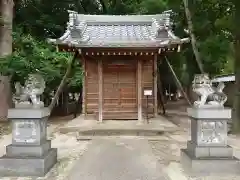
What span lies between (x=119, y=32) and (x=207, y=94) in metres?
8.81

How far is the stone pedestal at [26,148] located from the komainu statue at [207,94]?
327 cm

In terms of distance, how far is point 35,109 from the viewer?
6367 mm

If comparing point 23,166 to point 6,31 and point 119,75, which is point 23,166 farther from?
point 6,31

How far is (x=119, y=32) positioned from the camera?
14641mm

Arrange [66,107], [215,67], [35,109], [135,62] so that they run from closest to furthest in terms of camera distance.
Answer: [35,109], [135,62], [215,67], [66,107]

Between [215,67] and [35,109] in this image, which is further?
[215,67]

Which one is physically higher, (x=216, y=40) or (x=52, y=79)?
(x=216, y=40)

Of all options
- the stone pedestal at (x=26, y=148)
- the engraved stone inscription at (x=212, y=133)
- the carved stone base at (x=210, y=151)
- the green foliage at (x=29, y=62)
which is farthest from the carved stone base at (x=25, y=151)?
the green foliage at (x=29, y=62)

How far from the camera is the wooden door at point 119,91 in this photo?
13.9 meters

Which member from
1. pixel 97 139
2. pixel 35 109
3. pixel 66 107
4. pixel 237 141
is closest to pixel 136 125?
pixel 97 139

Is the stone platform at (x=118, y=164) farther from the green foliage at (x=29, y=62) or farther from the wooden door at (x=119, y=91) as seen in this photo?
the green foliage at (x=29, y=62)

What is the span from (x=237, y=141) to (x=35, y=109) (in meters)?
6.69

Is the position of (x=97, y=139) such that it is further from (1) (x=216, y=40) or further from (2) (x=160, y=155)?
(1) (x=216, y=40)

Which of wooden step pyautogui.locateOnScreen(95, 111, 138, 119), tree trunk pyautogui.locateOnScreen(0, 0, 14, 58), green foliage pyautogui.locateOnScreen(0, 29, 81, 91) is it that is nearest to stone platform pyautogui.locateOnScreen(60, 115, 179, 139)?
wooden step pyautogui.locateOnScreen(95, 111, 138, 119)
